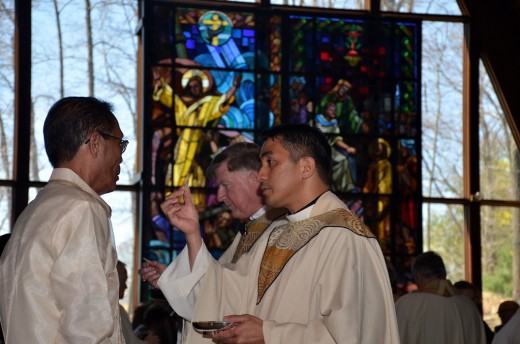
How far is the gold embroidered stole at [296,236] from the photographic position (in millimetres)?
3574

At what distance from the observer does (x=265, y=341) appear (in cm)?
336

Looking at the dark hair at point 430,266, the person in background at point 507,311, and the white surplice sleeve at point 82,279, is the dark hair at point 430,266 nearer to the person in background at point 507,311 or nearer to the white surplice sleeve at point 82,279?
Answer: the person in background at point 507,311

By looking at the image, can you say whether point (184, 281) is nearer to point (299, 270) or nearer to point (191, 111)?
point (299, 270)

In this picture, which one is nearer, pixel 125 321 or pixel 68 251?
pixel 68 251

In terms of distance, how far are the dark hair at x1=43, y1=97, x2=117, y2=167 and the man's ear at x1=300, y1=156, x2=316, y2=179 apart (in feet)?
2.55

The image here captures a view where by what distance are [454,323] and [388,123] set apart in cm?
376

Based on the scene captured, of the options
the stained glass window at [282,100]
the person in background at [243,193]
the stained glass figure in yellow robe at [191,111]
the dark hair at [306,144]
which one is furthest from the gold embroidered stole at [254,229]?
the stained glass figure in yellow robe at [191,111]

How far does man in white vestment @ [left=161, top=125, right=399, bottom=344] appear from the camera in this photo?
3.37m

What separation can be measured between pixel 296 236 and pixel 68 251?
96 cm

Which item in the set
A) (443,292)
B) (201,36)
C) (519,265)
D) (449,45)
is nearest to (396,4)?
(449,45)

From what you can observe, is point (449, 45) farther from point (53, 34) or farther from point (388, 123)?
point (53, 34)

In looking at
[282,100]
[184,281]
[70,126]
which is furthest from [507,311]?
[70,126]

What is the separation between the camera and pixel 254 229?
14.2 ft

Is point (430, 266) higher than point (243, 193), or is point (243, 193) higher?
point (243, 193)
